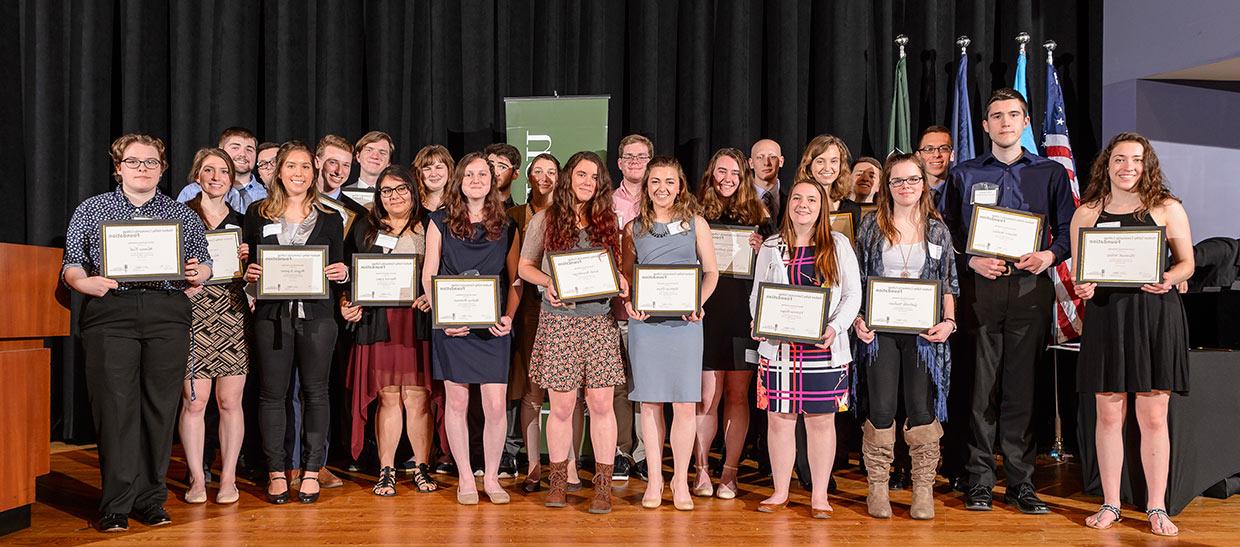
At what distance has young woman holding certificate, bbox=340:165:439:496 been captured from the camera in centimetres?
435

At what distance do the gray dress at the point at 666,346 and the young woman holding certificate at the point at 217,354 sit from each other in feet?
5.80

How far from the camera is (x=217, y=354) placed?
4.07m

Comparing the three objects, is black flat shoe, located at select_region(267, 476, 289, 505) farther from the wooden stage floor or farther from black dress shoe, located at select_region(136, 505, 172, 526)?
black dress shoe, located at select_region(136, 505, 172, 526)

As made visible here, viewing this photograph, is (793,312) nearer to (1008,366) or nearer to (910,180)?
(910,180)

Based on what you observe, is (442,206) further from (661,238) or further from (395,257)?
(661,238)

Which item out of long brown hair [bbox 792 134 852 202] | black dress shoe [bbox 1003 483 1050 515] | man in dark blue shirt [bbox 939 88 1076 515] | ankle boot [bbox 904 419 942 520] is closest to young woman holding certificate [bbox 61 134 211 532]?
long brown hair [bbox 792 134 852 202]

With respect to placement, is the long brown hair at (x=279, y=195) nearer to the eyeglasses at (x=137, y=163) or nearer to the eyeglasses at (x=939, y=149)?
the eyeglasses at (x=137, y=163)

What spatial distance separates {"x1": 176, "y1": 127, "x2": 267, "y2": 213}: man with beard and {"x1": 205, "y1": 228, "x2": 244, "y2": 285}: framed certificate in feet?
2.47

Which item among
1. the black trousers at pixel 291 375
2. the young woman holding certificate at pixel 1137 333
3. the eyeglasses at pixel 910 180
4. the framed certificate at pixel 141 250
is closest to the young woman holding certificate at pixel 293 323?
the black trousers at pixel 291 375

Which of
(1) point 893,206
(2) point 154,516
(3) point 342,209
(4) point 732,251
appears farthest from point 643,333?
(2) point 154,516

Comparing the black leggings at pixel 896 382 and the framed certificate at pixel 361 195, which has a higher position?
the framed certificate at pixel 361 195

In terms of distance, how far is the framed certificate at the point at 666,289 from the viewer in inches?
153

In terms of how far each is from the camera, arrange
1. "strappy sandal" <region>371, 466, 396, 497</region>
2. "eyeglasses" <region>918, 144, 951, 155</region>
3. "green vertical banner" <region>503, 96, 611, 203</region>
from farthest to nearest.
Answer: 1. "green vertical banner" <region>503, 96, 611, 203</region>
2. "eyeglasses" <region>918, 144, 951, 155</region>
3. "strappy sandal" <region>371, 466, 396, 497</region>

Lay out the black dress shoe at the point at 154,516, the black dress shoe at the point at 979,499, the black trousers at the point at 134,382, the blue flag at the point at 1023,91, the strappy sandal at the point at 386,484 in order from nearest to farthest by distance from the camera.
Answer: the black trousers at the point at 134,382
the black dress shoe at the point at 154,516
the black dress shoe at the point at 979,499
the strappy sandal at the point at 386,484
the blue flag at the point at 1023,91
